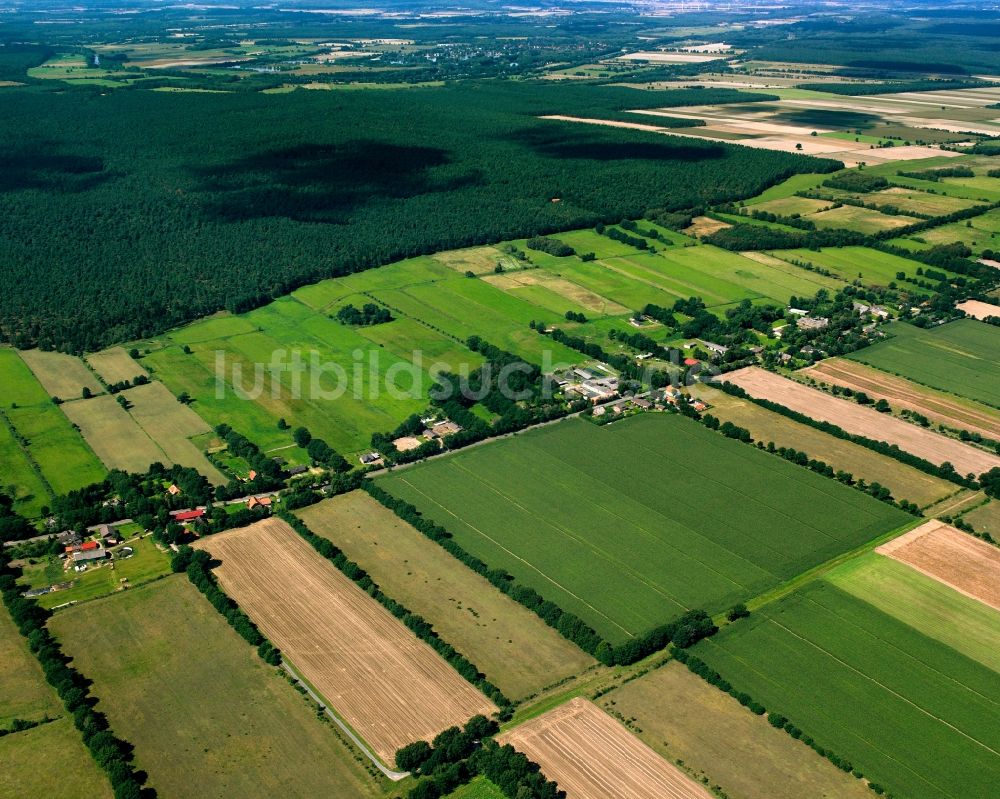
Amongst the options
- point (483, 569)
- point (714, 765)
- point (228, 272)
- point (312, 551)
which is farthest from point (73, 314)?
point (714, 765)

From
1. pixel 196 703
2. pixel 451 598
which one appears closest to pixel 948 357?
pixel 451 598

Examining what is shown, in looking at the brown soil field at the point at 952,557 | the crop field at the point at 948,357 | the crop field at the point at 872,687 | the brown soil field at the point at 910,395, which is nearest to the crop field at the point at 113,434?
the crop field at the point at 872,687

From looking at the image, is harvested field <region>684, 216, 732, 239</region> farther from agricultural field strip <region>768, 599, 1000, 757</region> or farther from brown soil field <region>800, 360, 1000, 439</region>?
agricultural field strip <region>768, 599, 1000, 757</region>

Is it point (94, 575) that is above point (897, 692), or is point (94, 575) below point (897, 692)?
above

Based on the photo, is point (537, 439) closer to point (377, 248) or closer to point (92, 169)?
point (377, 248)

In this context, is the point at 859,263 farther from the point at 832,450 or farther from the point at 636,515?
the point at 636,515

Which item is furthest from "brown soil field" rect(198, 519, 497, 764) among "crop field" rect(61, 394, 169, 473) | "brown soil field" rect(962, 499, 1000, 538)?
"brown soil field" rect(962, 499, 1000, 538)
